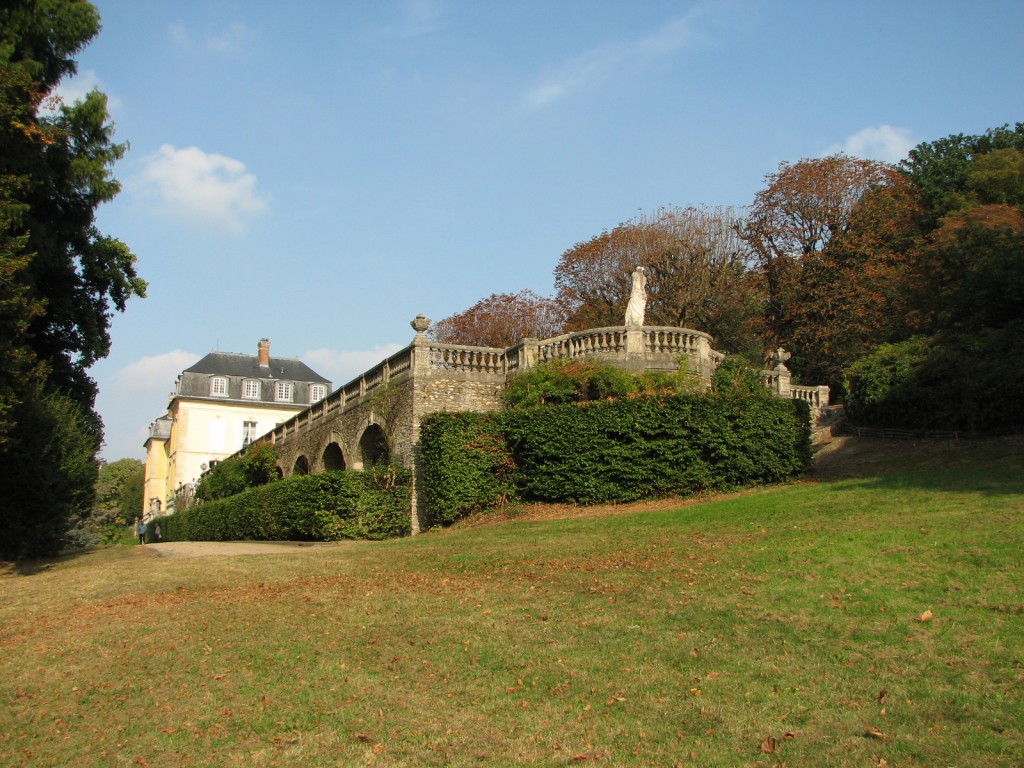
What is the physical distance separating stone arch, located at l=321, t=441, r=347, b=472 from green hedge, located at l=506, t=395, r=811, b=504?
9955mm

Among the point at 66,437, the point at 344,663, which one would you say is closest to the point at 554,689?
the point at 344,663

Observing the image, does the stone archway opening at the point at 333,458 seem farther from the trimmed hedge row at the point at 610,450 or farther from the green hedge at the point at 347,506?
the trimmed hedge row at the point at 610,450

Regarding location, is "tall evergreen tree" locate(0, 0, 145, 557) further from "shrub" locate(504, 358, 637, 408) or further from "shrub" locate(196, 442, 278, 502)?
"shrub" locate(196, 442, 278, 502)

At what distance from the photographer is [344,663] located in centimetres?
816

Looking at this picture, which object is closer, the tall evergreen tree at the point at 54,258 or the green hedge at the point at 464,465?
the tall evergreen tree at the point at 54,258

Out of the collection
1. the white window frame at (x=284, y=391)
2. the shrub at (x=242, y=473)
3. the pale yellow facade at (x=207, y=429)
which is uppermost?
Answer: the white window frame at (x=284, y=391)

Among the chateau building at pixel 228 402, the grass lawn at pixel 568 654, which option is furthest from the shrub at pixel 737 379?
the chateau building at pixel 228 402

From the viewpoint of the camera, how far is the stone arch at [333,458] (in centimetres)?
2833

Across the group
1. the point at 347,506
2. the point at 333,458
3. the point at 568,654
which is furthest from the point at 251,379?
the point at 568,654

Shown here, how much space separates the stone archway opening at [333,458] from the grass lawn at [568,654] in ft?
47.6

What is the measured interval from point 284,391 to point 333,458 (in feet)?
103

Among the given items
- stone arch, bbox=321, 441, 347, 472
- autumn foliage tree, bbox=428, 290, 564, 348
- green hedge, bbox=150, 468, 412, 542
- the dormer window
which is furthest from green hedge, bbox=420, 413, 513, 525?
the dormer window

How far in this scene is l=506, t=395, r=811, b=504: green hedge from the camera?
63.2 ft

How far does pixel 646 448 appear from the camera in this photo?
19.3 meters
